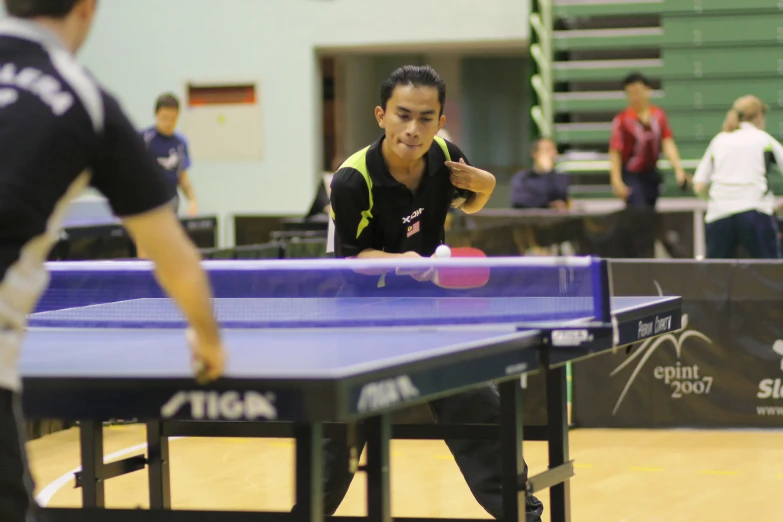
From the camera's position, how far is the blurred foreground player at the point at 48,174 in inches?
68.2

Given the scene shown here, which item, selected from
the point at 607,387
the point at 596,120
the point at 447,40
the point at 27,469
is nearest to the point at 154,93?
the point at 447,40

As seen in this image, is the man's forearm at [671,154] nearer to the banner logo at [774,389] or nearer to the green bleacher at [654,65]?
the green bleacher at [654,65]

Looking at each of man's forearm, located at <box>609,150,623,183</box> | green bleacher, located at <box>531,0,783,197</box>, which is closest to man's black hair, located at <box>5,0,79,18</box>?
man's forearm, located at <box>609,150,623,183</box>

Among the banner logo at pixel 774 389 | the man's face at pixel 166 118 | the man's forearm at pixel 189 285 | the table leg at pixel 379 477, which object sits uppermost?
the man's face at pixel 166 118

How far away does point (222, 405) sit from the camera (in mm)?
1985

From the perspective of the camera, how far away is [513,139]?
1820 cm

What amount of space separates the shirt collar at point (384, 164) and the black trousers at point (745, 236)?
5.23 m

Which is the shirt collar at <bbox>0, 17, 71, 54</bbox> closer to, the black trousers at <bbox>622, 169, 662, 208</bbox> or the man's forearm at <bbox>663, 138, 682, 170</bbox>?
the man's forearm at <bbox>663, 138, 682, 170</bbox>

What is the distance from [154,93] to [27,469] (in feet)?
45.0

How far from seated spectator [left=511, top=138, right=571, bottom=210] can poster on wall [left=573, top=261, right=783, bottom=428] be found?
479 centimetres

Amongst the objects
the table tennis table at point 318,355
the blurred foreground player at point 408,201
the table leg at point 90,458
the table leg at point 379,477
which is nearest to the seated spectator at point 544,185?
the table tennis table at point 318,355

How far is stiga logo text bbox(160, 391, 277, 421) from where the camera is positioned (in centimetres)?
196

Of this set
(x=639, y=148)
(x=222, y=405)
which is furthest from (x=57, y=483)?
(x=639, y=148)

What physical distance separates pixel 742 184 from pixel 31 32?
7.24 meters
